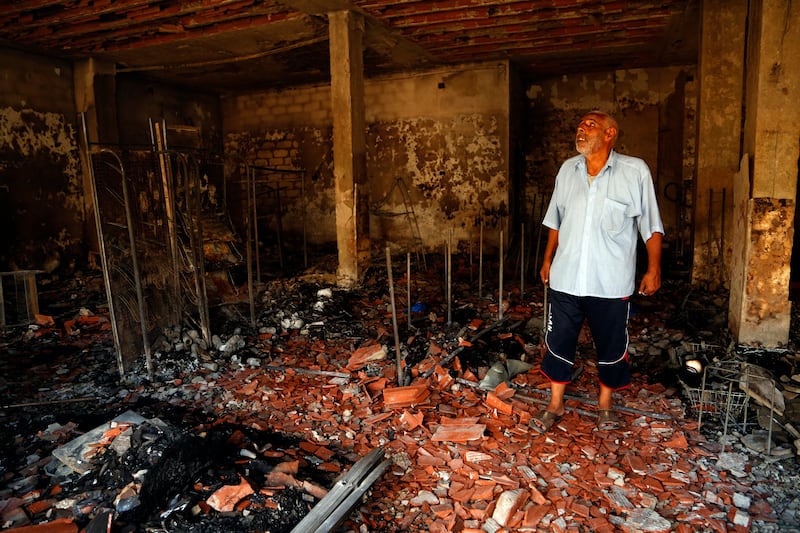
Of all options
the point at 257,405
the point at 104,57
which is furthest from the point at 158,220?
the point at 104,57

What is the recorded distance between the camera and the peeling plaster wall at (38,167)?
316 inches

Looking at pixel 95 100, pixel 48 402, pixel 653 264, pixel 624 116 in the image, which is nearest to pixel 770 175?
pixel 653 264

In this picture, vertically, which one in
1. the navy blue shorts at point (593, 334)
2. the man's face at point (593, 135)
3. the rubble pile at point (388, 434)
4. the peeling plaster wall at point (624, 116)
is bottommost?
the rubble pile at point (388, 434)

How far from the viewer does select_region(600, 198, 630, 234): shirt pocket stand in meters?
3.09

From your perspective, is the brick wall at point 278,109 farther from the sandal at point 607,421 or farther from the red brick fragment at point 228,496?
the red brick fragment at point 228,496

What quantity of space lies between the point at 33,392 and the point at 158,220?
1987 mm

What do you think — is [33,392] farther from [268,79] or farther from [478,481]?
[268,79]

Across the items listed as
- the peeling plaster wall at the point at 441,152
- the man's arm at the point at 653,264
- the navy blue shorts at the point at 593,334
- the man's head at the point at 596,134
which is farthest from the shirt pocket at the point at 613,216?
the peeling plaster wall at the point at 441,152

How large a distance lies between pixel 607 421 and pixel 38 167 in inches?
365

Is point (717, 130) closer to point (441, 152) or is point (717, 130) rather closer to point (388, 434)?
point (441, 152)

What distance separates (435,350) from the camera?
4852mm

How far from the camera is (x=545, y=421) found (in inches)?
137

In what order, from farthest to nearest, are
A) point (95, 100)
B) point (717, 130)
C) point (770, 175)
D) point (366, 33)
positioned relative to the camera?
point (95, 100) → point (366, 33) → point (717, 130) → point (770, 175)

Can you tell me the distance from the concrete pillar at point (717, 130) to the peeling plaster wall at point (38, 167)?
981 cm
